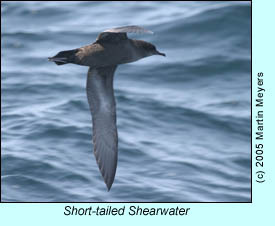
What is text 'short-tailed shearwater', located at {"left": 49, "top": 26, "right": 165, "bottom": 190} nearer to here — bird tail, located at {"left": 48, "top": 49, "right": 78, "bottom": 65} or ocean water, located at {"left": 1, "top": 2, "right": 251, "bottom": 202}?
bird tail, located at {"left": 48, "top": 49, "right": 78, "bottom": 65}

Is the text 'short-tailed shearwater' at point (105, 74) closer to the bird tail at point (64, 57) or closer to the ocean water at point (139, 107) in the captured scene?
the bird tail at point (64, 57)

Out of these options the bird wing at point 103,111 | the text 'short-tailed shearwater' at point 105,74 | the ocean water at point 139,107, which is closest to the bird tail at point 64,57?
the text 'short-tailed shearwater' at point 105,74

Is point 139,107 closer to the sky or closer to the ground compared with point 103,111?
closer to the ground

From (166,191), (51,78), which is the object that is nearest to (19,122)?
(51,78)

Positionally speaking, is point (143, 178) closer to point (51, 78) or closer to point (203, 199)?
point (203, 199)

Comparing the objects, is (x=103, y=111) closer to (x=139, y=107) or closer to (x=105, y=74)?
(x=105, y=74)

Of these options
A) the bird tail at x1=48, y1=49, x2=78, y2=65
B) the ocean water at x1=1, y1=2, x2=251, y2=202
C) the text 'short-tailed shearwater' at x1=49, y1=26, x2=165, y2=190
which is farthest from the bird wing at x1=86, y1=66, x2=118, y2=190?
the ocean water at x1=1, y1=2, x2=251, y2=202

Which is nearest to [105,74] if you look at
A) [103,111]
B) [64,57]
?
[103,111]
